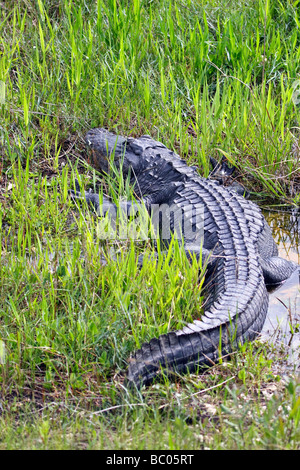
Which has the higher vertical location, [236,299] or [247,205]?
[247,205]

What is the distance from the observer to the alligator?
8.16 ft

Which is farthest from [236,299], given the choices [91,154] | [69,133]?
[69,133]

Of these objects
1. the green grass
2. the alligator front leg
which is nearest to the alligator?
the alligator front leg

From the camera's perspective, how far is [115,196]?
3543 millimetres

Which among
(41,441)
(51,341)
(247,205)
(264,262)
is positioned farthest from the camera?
(247,205)

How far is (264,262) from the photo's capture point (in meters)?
3.36

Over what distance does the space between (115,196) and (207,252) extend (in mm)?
758

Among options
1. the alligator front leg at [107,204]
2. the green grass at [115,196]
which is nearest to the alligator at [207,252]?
the alligator front leg at [107,204]

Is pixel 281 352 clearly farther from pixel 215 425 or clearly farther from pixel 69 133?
pixel 69 133

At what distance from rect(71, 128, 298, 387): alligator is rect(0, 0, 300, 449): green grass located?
12 cm

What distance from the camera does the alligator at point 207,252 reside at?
249cm

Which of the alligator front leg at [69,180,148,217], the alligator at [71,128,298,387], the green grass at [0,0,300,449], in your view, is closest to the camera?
the green grass at [0,0,300,449]

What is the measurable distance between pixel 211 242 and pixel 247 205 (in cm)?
55

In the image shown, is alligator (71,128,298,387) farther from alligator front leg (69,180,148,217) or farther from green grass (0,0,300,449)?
green grass (0,0,300,449)
